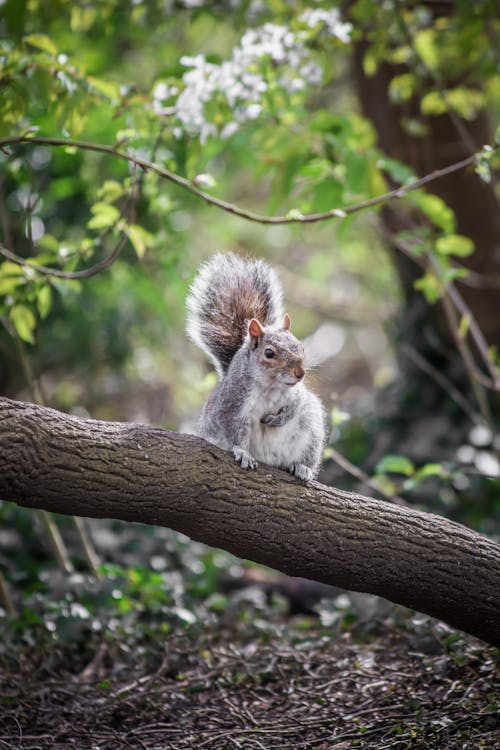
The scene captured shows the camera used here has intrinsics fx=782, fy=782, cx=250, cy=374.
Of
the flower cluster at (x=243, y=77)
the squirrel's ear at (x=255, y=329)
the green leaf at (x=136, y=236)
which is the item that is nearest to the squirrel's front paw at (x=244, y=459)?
the squirrel's ear at (x=255, y=329)

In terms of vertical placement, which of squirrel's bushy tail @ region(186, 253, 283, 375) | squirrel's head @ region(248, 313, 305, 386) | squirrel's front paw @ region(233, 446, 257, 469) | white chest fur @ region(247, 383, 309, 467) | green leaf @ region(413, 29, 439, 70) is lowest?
squirrel's front paw @ region(233, 446, 257, 469)

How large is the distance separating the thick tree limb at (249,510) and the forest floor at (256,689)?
332 millimetres

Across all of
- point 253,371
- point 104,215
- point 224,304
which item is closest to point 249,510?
point 253,371

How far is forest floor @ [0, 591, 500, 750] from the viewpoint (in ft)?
8.45

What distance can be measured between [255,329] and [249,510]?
69 cm

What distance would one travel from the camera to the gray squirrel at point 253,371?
277cm

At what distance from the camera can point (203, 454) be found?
8.20 ft

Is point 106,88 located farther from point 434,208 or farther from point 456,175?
point 456,175

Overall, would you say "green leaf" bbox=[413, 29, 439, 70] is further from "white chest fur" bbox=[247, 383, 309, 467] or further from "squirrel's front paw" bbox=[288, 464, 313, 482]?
"squirrel's front paw" bbox=[288, 464, 313, 482]

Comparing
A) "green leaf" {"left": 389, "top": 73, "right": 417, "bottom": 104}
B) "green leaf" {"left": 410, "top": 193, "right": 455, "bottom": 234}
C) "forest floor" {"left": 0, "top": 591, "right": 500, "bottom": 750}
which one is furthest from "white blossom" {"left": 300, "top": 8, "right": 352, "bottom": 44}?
"forest floor" {"left": 0, "top": 591, "right": 500, "bottom": 750}

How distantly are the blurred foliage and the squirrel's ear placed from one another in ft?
1.37

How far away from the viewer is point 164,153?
3771 millimetres

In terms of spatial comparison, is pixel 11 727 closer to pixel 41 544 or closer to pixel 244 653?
pixel 244 653

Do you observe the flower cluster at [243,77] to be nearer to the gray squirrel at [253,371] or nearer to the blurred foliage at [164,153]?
the blurred foliage at [164,153]
